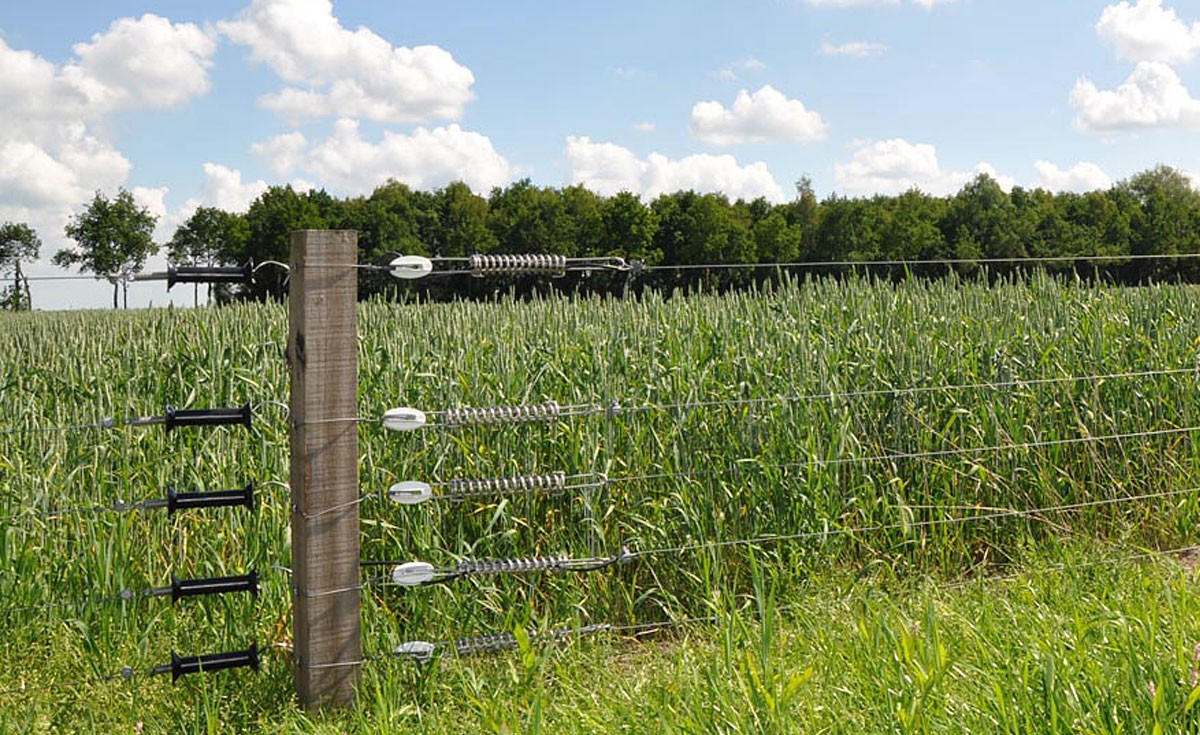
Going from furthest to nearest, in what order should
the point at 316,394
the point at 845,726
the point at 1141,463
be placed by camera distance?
1. the point at 1141,463
2. the point at 316,394
3. the point at 845,726

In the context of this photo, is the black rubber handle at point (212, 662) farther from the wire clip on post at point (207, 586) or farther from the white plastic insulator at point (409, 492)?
the white plastic insulator at point (409, 492)

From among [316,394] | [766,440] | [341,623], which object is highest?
[316,394]

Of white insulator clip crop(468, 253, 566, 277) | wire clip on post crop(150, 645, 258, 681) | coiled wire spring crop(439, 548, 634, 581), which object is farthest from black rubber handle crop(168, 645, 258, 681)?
white insulator clip crop(468, 253, 566, 277)

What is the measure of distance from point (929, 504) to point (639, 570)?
1416 mm

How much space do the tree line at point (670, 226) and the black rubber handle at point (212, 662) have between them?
1762 inches

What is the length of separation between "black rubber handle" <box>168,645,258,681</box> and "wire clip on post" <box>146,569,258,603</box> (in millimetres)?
181

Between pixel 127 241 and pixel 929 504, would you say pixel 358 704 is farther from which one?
pixel 127 241

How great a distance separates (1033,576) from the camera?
409 centimetres

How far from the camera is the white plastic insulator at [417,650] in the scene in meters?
3.14

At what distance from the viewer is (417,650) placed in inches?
125

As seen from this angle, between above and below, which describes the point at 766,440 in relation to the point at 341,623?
above

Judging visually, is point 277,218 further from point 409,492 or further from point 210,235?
point 409,492

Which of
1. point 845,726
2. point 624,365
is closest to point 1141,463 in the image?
point 624,365

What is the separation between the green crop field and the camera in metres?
2.82
